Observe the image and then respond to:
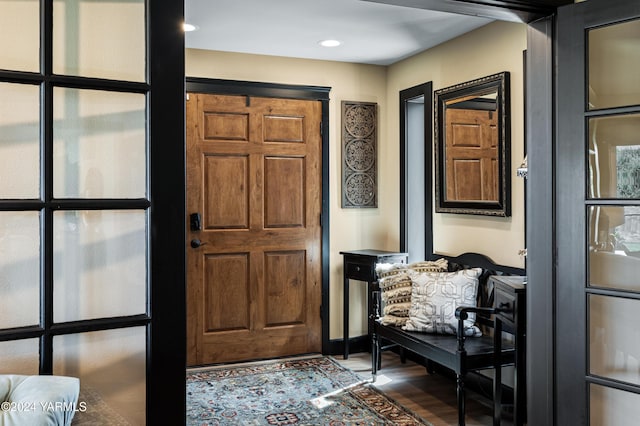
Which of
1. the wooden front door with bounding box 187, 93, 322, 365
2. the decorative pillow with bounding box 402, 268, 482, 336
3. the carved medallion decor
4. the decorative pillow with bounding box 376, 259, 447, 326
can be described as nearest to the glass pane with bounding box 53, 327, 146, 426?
the decorative pillow with bounding box 402, 268, 482, 336

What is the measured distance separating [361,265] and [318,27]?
184cm

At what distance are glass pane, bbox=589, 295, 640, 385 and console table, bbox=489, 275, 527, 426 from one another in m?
0.68

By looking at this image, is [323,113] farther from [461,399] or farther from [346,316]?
[461,399]

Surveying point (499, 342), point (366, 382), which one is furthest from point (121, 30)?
point (366, 382)

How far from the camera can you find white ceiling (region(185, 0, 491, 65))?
136 inches

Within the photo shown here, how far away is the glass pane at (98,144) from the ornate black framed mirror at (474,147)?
262 centimetres

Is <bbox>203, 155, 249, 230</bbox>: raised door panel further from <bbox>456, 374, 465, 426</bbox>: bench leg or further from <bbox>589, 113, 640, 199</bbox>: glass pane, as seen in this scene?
<bbox>589, 113, 640, 199</bbox>: glass pane

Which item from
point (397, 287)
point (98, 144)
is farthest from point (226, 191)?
point (98, 144)

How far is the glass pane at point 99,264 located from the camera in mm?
1604

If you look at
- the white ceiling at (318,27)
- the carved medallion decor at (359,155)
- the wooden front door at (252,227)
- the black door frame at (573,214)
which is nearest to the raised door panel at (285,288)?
the wooden front door at (252,227)

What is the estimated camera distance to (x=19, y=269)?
5.08 ft

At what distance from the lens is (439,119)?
14.0 feet

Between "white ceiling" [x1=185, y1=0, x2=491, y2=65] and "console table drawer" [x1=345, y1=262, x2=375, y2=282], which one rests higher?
"white ceiling" [x1=185, y1=0, x2=491, y2=65]

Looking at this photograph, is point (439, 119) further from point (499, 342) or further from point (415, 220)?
point (499, 342)
